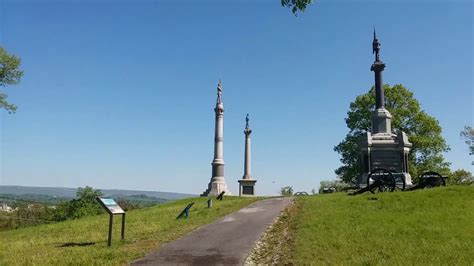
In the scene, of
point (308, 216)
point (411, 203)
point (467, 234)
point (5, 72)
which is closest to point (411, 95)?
point (411, 203)

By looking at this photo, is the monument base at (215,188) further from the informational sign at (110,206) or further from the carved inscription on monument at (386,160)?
the informational sign at (110,206)

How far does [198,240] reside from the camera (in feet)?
35.3

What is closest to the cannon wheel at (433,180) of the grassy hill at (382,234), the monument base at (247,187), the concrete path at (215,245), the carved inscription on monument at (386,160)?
the grassy hill at (382,234)

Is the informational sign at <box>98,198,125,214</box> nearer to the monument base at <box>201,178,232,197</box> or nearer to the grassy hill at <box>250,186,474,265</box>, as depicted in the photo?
the grassy hill at <box>250,186,474,265</box>

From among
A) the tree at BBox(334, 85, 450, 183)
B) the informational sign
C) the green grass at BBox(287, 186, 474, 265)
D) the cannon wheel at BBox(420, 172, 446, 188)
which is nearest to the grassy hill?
the green grass at BBox(287, 186, 474, 265)

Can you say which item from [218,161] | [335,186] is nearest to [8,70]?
[218,161]

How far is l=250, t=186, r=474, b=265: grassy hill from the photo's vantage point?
25.6 feet

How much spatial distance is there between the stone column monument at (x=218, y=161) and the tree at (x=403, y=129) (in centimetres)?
1167

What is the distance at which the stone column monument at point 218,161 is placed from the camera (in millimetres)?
40000

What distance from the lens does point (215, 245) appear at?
9.98 metres

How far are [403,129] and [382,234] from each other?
31623mm

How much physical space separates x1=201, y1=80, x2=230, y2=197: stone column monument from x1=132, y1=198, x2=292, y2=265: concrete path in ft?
83.4

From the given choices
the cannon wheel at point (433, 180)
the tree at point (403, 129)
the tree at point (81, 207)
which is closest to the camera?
the cannon wheel at point (433, 180)

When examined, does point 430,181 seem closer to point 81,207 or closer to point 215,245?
point 215,245
